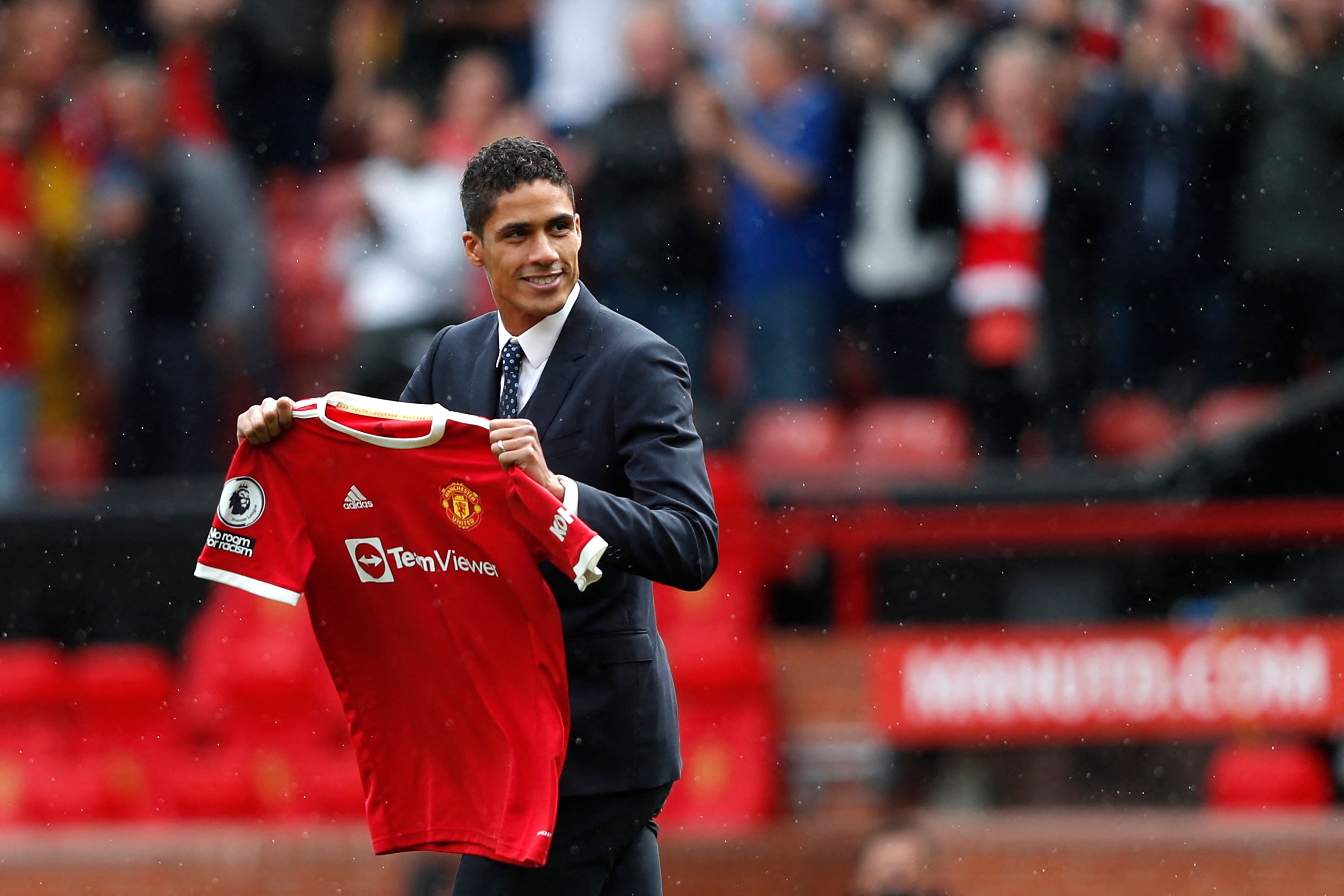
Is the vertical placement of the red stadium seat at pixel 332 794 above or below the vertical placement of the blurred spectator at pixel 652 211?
below

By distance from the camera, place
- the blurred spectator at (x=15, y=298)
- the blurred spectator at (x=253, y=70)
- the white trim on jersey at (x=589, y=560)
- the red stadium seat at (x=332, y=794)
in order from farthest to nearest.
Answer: the blurred spectator at (x=253, y=70) < the blurred spectator at (x=15, y=298) < the red stadium seat at (x=332, y=794) < the white trim on jersey at (x=589, y=560)

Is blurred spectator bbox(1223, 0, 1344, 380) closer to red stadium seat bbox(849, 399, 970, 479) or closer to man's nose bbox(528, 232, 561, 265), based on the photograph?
red stadium seat bbox(849, 399, 970, 479)

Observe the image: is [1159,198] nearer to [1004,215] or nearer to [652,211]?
[1004,215]

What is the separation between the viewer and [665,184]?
30.3 ft

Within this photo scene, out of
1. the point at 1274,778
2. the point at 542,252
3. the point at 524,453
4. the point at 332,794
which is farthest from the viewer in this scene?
the point at 332,794

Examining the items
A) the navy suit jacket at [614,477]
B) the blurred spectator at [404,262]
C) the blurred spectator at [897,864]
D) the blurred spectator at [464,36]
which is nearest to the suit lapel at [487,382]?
the navy suit jacket at [614,477]

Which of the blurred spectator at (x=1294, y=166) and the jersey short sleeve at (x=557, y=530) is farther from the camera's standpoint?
the blurred spectator at (x=1294, y=166)

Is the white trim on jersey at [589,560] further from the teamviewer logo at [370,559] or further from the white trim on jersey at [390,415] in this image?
the teamviewer logo at [370,559]

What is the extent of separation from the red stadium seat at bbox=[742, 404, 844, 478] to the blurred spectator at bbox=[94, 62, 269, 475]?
2458 millimetres

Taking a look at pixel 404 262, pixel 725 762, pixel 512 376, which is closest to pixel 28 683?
pixel 404 262

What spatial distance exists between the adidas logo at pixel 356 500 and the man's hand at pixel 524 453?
17.5 inches

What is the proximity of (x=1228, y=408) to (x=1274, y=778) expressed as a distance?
1872 mm

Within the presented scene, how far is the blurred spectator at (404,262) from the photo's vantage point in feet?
30.5

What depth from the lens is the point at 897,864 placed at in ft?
23.4
